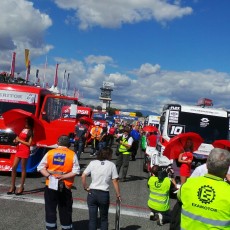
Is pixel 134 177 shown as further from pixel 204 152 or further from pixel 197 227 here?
pixel 197 227

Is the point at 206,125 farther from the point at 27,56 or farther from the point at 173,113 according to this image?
the point at 27,56

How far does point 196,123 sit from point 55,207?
7.74 m

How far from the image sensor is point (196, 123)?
1291cm

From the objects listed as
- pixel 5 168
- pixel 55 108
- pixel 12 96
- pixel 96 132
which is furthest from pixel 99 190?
pixel 96 132

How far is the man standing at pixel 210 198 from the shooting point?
10.9 feet

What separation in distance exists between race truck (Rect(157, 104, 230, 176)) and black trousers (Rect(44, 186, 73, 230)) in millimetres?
6869

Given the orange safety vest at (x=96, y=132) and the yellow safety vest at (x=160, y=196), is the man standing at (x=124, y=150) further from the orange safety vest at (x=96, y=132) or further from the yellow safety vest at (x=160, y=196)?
the orange safety vest at (x=96, y=132)

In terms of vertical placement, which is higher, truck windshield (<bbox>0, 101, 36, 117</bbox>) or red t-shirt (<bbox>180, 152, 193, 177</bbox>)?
truck windshield (<bbox>0, 101, 36, 117</bbox>)

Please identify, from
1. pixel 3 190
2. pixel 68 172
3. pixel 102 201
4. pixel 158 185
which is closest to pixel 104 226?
pixel 102 201

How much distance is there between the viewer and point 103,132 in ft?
67.7

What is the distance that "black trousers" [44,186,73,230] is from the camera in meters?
6.02

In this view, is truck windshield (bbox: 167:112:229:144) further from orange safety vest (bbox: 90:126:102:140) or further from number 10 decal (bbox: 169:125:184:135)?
orange safety vest (bbox: 90:126:102:140)

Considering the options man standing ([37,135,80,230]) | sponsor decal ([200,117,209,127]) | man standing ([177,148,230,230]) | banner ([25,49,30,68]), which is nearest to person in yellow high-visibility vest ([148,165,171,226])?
man standing ([37,135,80,230])

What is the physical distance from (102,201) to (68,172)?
67cm
